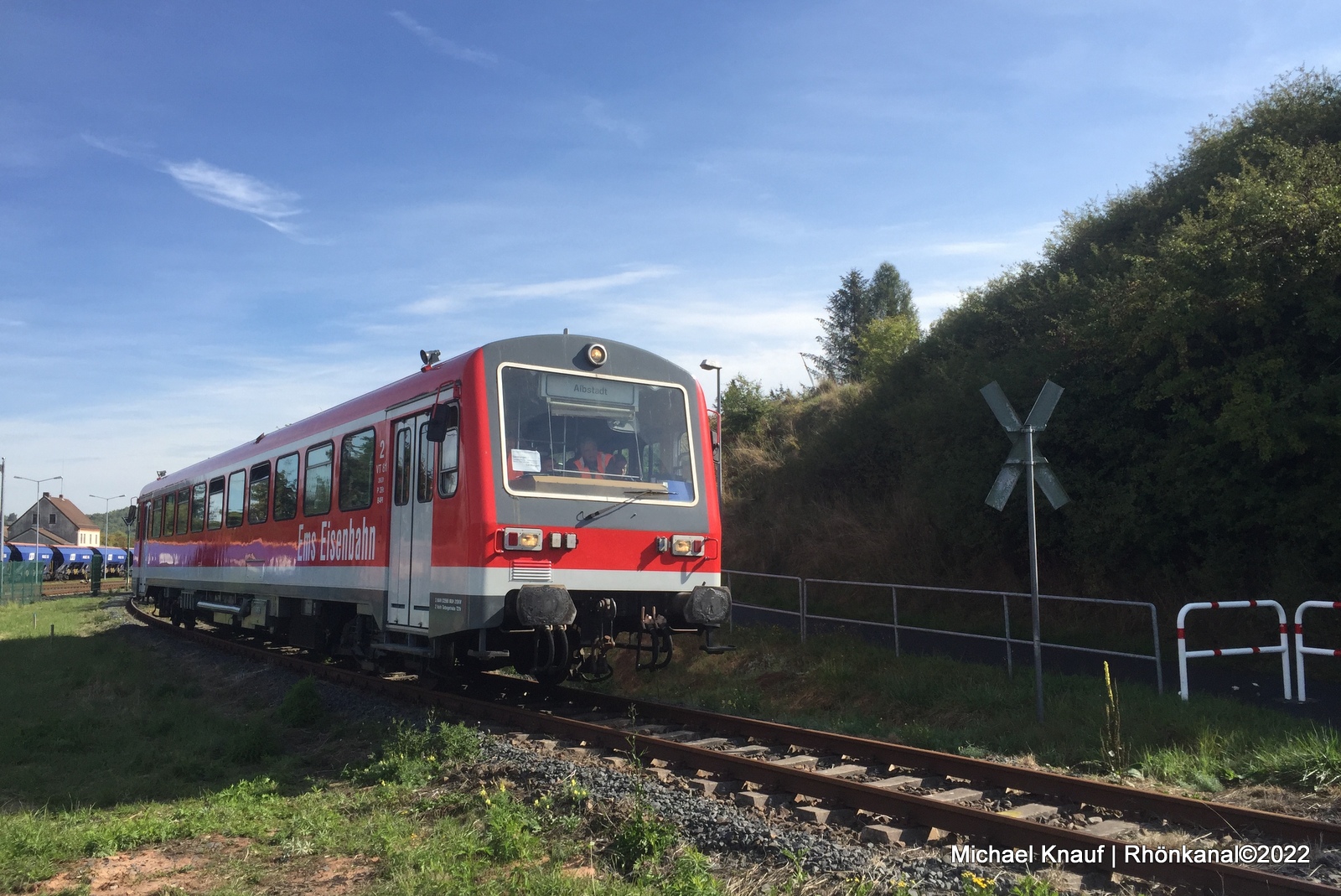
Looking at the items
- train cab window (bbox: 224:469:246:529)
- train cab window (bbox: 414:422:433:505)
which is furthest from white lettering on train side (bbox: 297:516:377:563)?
train cab window (bbox: 224:469:246:529)

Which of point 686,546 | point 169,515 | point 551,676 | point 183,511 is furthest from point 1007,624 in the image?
point 169,515

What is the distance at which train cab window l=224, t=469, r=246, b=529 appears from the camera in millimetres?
15859

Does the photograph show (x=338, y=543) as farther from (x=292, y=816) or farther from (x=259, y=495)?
(x=292, y=816)

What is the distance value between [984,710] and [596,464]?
194 inches

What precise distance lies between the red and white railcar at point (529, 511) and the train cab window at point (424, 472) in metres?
0.02

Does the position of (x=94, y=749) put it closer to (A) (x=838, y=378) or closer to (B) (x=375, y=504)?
(B) (x=375, y=504)

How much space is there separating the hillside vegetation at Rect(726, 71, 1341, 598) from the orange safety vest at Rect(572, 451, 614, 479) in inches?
343

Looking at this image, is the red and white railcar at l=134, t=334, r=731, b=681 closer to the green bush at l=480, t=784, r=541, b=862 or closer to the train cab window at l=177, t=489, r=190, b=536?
the green bush at l=480, t=784, r=541, b=862

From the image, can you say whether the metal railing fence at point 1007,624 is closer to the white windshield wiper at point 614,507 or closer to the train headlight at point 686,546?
the train headlight at point 686,546

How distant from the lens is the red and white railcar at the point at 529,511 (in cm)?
885

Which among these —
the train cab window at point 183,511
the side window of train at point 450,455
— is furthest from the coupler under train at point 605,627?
the train cab window at point 183,511

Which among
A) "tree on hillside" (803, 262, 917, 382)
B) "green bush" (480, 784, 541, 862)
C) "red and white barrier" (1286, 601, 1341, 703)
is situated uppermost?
"tree on hillside" (803, 262, 917, 382)

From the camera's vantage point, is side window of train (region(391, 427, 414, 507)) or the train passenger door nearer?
the train passenger door

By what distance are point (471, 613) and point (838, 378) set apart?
1464 inches
